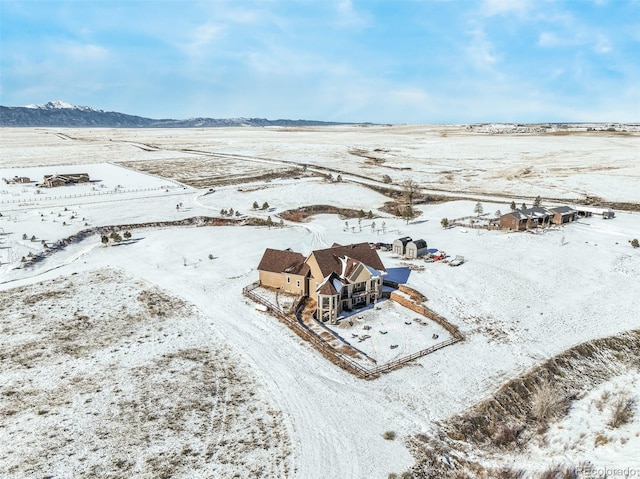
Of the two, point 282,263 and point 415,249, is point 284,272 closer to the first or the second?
point 282,263

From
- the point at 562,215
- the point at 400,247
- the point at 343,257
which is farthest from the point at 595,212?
the point at 343,257

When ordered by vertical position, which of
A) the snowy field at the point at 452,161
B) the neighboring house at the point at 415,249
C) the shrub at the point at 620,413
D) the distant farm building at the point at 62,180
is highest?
the snowy field at the point at 452,161

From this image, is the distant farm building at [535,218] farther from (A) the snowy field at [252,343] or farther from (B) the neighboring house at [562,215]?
(A) the snowy field at [252,343]

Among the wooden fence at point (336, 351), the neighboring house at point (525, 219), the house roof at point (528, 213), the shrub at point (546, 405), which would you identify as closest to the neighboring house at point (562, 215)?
the neighboring house at point (525, 219)

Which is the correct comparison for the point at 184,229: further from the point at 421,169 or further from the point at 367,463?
the point at 421,169

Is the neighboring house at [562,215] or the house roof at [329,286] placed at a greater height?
the neighboring house at [562,215]
